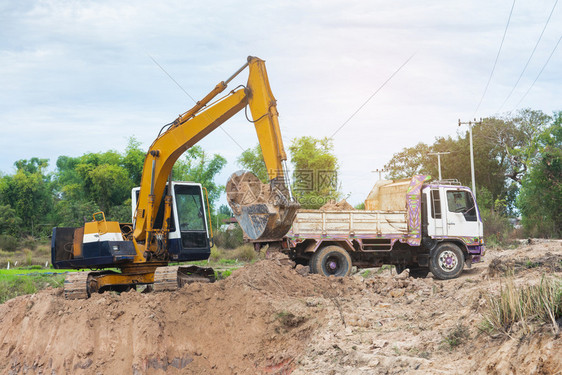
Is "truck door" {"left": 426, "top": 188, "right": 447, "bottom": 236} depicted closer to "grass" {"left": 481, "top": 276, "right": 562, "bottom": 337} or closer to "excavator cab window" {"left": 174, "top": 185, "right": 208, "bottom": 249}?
"excavator cab window" {"left": 174, "top": 185, "right": 208, "bottom": 249}

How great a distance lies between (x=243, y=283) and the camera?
11008mm

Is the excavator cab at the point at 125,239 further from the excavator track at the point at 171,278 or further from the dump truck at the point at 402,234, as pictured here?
the dump truck at the point at 402,234

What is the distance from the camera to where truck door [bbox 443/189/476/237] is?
617 inches

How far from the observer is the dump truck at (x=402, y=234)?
14.3 m

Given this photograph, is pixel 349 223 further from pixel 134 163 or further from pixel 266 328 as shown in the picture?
pixel 134 163

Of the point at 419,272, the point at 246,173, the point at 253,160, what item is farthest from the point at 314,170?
the point at 246,173

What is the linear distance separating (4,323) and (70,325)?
225cm

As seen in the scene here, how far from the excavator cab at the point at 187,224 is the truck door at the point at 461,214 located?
7.14 m

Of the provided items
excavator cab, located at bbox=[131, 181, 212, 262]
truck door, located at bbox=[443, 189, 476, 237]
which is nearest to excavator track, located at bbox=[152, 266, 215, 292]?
excavator cab, located at bbox=[131, 181, 212, 262]

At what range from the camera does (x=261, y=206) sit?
10180mm

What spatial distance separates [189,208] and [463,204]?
8.19 meters

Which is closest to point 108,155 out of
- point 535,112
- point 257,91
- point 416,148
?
point 416,148

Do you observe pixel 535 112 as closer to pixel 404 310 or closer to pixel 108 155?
pixel 108 155

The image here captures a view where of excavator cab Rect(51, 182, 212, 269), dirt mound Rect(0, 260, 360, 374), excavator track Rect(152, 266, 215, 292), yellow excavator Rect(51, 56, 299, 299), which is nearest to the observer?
dirt mound Rect(0, 260, 360, 374)
